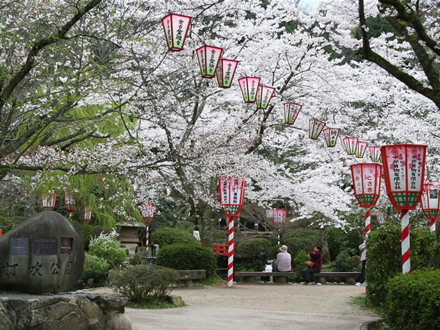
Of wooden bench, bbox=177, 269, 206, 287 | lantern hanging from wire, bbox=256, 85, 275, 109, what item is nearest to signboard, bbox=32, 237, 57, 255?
lantern hanging from wire, bbox=256, 85, 275, 109

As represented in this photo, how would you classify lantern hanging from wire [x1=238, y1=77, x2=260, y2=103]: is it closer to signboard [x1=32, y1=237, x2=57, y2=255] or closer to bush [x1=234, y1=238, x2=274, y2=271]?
signboard [x1=32, y1=237, x2=57, y2=255]

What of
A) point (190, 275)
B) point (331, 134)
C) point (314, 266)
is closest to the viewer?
point (190, 275)

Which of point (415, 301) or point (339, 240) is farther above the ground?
point (415, 301)

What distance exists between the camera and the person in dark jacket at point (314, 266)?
1582cm

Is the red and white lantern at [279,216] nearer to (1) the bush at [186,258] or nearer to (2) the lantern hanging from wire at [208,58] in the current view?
(1) the bush at [186,258]

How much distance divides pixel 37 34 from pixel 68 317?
443 cm

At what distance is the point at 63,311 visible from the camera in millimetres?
5988

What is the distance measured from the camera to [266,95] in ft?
36.1

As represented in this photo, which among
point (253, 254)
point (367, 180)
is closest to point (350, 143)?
point (367, 180)

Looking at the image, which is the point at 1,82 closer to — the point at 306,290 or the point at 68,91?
the point at 68,91

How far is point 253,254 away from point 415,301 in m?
13.8

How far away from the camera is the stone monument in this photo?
6.24 m

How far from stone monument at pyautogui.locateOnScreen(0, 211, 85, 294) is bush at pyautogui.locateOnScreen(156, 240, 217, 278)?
7303mm

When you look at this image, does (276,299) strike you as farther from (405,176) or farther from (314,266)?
(405,176)
